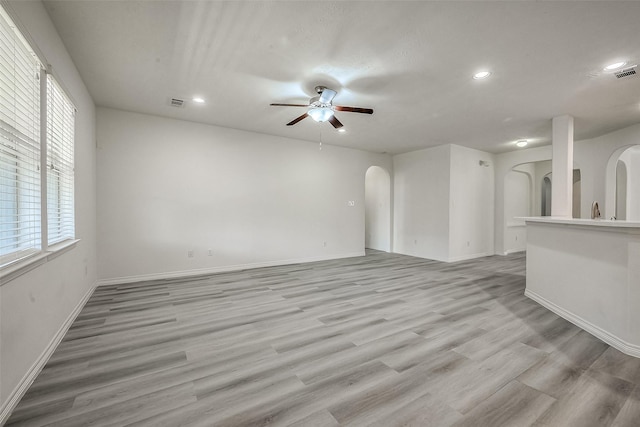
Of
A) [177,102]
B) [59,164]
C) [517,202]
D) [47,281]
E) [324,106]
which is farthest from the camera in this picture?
[517,202]

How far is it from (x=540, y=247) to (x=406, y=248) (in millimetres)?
3797

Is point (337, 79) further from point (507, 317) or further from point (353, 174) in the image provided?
point (353, 174)

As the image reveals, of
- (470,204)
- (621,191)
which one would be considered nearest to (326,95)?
(470,204)

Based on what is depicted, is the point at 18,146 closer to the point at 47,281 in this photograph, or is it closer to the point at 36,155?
the point at 36,155

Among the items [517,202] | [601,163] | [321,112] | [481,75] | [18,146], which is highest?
[481,75]

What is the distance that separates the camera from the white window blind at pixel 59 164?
239 cm

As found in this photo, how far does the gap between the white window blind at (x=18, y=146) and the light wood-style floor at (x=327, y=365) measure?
106cm

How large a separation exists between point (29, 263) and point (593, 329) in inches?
192

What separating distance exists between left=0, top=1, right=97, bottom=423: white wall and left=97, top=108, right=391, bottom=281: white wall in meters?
0.53

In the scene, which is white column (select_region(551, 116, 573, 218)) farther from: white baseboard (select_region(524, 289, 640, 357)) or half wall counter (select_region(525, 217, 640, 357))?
white baseboard (select_region(524, 289, 640, 357))

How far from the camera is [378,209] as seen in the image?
8.24 m

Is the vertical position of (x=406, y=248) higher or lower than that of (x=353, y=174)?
lower

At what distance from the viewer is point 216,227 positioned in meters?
5.13

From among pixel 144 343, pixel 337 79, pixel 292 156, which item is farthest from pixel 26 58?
pixel 292 156
